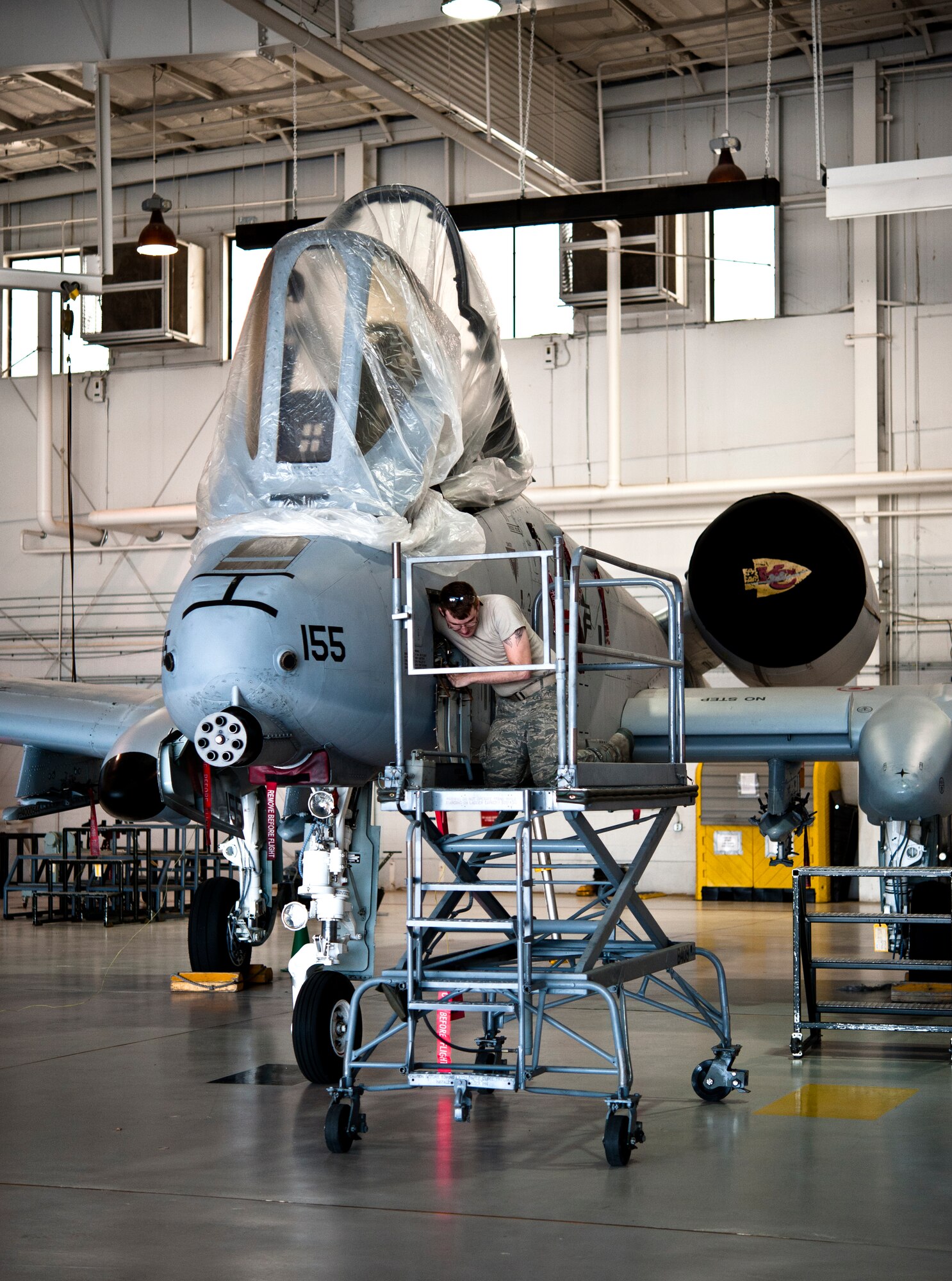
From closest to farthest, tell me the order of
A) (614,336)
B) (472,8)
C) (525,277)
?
(472,8) < (614,336) < (525,277)

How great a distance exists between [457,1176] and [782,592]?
22.8 ft

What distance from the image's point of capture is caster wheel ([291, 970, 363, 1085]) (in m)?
7.14

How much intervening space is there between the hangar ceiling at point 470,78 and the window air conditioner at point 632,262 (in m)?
1.06

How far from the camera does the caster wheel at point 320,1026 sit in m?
7.14

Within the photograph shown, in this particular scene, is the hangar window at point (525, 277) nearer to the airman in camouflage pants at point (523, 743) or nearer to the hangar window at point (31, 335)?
the hangar window at point (31, 335)

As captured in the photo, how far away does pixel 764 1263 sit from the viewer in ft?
13.9

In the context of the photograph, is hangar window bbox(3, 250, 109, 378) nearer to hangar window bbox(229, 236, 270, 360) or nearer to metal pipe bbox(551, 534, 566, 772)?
hangar window bbox(229, 236, 270, 360)

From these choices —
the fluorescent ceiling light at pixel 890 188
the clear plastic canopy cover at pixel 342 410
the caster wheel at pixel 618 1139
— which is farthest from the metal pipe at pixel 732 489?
the caster wheel at pixel 618 1139

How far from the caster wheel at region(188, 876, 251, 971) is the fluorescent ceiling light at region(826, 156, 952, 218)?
740 centimetres

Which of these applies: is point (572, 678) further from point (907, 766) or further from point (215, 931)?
point (215, 931)

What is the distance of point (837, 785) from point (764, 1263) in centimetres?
1735

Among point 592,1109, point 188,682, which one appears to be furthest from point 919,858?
point 188,682

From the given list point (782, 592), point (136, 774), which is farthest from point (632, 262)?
point (136, 774)

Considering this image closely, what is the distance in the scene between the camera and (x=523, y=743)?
6.59 m
